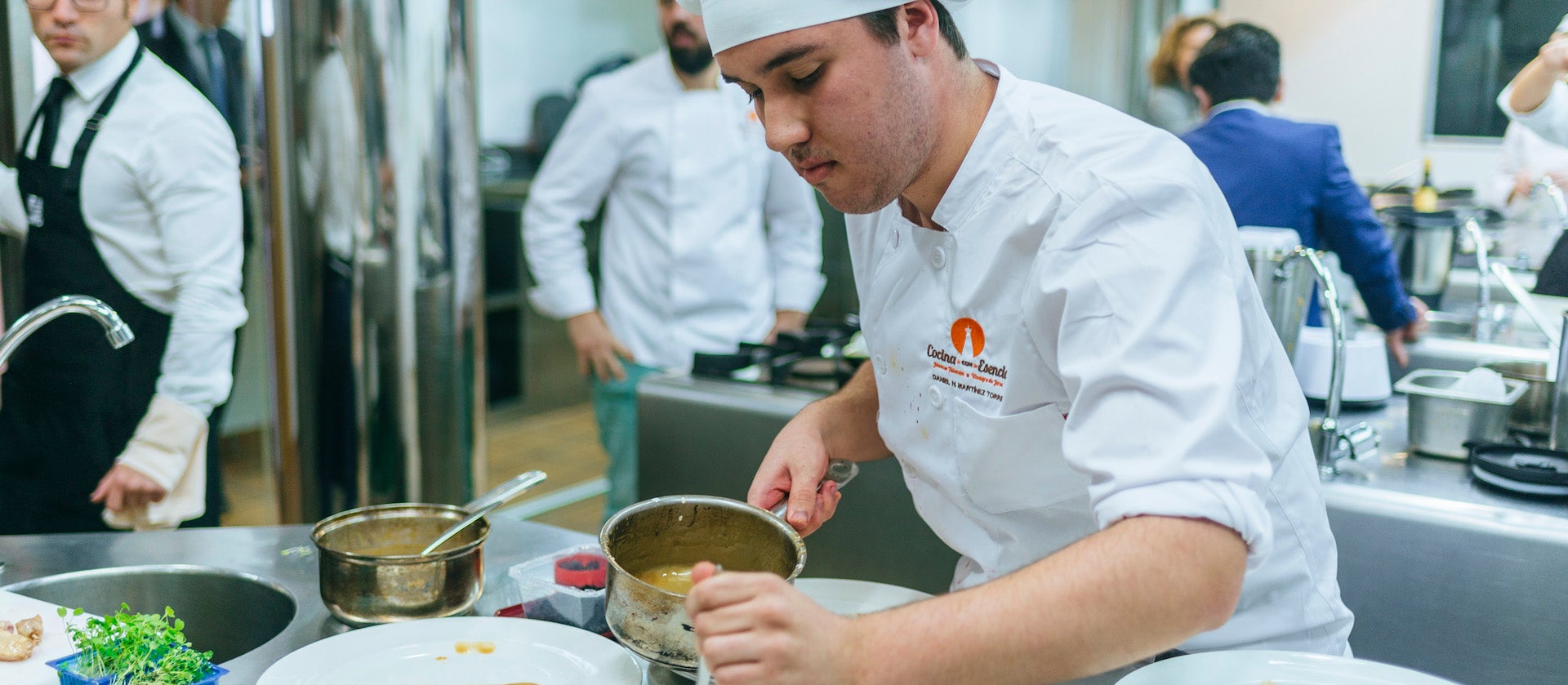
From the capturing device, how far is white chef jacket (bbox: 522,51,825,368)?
2.98 metres

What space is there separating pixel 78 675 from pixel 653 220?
2.13 metres

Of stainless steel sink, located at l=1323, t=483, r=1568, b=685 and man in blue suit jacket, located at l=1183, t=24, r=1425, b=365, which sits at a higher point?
man in blue suit jacket, located at l=1183, t=24, r=1425, b=365

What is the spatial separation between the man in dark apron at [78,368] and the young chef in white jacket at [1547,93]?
7.91ft

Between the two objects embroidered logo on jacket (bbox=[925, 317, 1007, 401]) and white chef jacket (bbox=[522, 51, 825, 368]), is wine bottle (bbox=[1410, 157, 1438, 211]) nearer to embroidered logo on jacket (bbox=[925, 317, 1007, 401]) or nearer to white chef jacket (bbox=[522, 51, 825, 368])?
white chef jacket (bbox=[522, 51, 825, 368])

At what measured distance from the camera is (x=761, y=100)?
109cm

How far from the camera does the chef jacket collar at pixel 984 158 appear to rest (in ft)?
3.60

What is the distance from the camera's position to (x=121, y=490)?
199 cm

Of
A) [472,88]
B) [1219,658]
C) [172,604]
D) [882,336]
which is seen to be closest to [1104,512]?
[1219,658]

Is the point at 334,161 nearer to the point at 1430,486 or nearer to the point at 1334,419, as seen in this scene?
the point at 1334,419

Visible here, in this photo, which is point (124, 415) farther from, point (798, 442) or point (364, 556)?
point (798, 442)

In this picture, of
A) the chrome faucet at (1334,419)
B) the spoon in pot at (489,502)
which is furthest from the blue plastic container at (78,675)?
the chrome faucet at (1334,419)

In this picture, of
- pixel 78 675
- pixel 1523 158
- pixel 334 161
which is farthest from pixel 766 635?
pixel 1523 158

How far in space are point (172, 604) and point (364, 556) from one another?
1.36 feet

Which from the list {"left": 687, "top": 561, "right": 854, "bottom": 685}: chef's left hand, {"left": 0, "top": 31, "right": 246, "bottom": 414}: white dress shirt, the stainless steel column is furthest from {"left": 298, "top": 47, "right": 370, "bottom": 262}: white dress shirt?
{"left": 687, "top": 561, "right": 854, "bottom": 685}: chef's left hand
